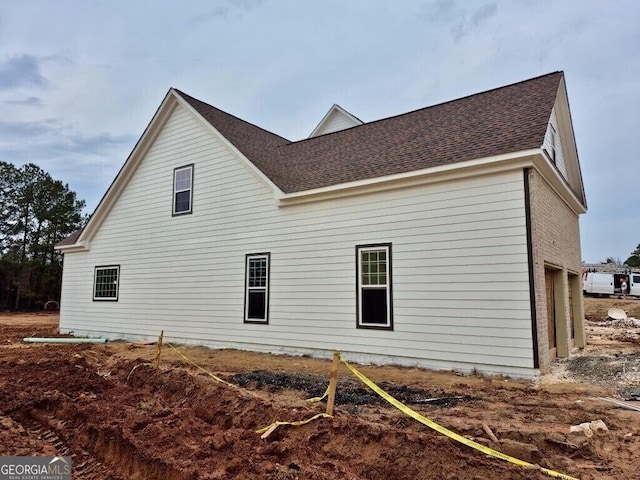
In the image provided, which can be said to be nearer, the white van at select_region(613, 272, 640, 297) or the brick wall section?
the brick wall section

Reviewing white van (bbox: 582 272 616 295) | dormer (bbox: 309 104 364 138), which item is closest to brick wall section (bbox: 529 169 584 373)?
dormer (bbox: 309 104 364 138)

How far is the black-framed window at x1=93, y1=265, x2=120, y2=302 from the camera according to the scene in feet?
50.0

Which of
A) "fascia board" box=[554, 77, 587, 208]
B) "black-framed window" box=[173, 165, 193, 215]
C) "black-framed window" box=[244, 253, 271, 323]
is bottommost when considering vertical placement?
"black-framed window" box=[244, 253, 271, 323]

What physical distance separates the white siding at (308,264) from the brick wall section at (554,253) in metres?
0.30

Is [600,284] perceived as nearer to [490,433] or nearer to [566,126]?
[566,126]

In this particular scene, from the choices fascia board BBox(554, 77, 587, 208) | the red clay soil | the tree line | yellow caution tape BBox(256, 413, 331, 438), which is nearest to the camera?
the red clay soil

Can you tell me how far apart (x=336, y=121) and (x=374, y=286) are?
446 inches

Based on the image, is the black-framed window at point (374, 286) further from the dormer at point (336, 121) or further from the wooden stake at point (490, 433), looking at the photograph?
the dormer at point (336, 121)

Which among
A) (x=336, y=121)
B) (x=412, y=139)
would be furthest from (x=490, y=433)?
(x=336, y=121)

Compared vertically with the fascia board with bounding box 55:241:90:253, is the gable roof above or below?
above

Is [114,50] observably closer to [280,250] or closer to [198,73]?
[198,73]

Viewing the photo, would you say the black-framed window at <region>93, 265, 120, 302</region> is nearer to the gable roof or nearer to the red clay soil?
the gable roof

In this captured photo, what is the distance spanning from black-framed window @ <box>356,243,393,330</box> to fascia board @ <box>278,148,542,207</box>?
1.41m

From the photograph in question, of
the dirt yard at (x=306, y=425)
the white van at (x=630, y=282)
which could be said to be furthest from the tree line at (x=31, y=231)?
the white van at (x=630, y=282)
